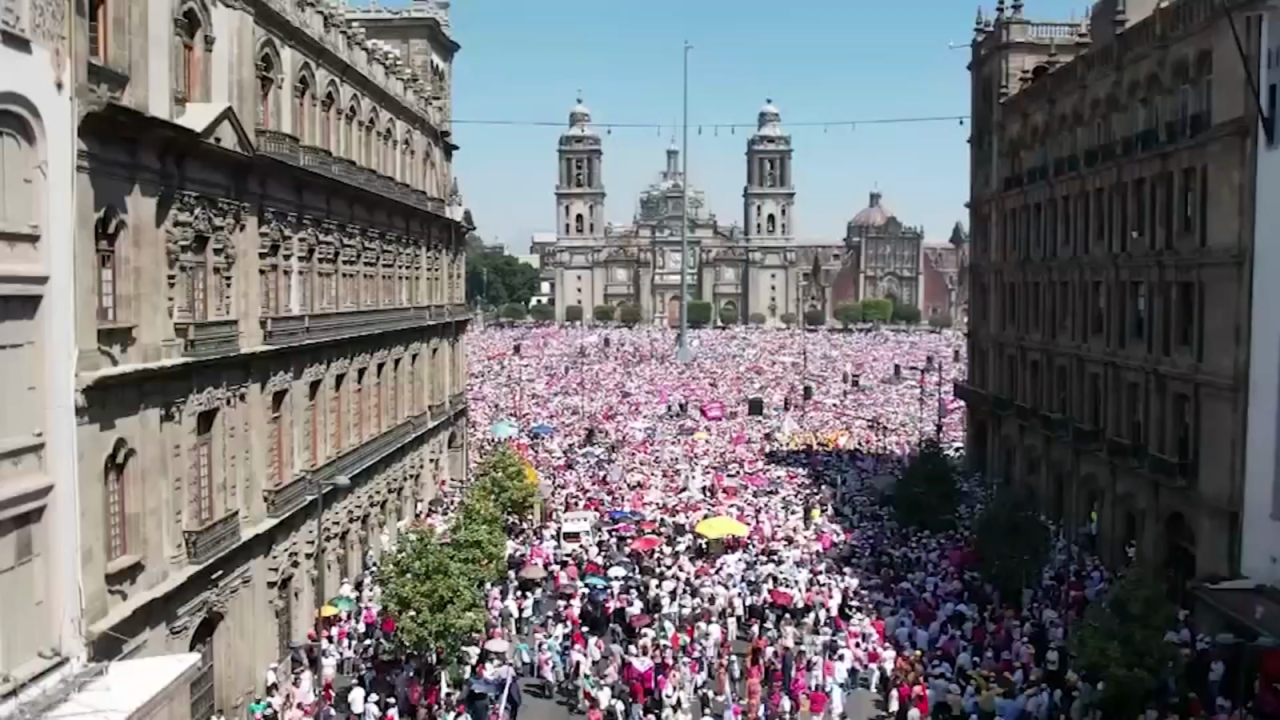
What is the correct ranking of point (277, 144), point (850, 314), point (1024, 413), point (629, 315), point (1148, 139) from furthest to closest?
point (629, 315) → point (850, 314) → point (1024, 413) → point (1148, 139) → point (277, 144)

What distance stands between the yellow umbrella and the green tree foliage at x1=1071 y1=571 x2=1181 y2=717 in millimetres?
11551

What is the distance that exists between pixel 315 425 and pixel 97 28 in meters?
11.6

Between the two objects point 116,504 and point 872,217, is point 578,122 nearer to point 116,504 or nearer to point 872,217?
point 872,217

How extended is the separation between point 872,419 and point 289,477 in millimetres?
39279

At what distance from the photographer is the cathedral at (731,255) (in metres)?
187

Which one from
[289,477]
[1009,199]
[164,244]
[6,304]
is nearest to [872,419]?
[1009,199]

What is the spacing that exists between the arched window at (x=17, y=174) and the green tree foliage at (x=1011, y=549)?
18821mm

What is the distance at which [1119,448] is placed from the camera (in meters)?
31.2

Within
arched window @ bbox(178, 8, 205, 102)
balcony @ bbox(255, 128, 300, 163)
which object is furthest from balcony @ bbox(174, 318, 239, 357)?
arched window @ bbox(178, 8, 205, 102)

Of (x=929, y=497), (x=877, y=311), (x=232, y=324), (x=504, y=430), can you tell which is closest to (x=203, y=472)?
(x=232, y=324)

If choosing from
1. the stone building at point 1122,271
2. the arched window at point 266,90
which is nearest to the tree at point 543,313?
the stone building at point 1122,271

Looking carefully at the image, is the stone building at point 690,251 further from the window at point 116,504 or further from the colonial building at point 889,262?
the window at point 116,504

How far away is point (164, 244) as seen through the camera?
19312 millimetres

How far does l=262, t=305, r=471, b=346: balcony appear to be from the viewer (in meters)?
24.8
